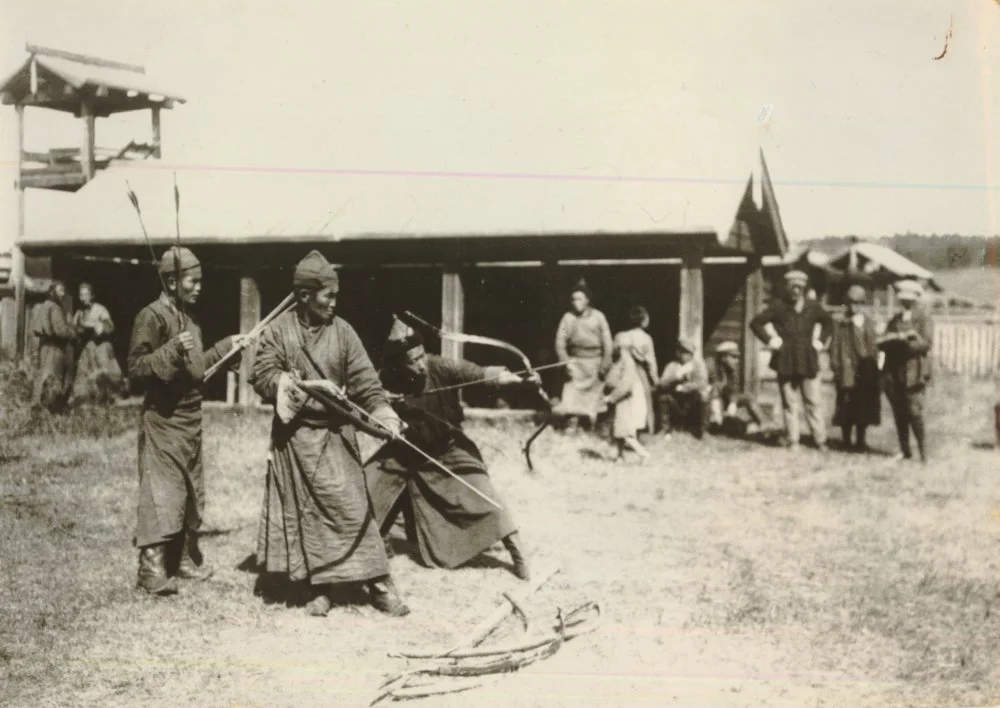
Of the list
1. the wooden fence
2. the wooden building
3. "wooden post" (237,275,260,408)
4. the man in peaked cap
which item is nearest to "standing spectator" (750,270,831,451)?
the wooden building

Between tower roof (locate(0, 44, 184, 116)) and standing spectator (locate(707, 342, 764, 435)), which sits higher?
tower roof (locate(0, 44, 184, 116))

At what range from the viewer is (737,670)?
4348 millimetres

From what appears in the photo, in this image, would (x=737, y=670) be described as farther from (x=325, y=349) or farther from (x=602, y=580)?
(x=325, y=349)

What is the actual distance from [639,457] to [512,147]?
3.72 meters

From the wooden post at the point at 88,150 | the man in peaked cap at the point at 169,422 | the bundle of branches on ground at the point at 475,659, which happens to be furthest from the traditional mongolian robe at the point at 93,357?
the bundle of branches on ground at the point at 475,659

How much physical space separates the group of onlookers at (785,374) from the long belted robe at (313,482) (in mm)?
4552

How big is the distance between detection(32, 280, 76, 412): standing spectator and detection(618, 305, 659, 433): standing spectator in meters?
6.37

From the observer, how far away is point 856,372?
9.70 meters

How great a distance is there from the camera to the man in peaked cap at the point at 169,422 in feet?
16.5

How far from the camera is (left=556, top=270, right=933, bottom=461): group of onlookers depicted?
8.86 meters

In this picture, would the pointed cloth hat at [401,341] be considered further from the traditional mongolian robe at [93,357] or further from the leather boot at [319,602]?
the traditional mongolian robe at [93,357]

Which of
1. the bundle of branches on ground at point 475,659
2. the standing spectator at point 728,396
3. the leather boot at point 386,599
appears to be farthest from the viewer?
the standing spectator at point 728,396

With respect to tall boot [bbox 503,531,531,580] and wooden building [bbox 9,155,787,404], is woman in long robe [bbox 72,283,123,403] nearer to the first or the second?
wooden building [bbox 9,155,787,404]

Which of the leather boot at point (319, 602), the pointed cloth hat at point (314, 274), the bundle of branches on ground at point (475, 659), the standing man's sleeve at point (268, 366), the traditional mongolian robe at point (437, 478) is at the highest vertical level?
the pointed cloth hat at point (314, 274)
